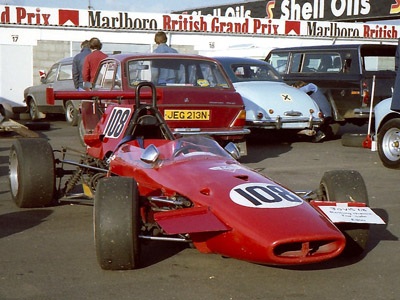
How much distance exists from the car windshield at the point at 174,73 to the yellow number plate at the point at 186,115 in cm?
64

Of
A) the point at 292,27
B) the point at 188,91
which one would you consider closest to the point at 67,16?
the point at 292,27

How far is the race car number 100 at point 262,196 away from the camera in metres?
4.83

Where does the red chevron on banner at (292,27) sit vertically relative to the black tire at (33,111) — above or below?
above

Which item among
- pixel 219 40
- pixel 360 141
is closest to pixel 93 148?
pixel 360 141

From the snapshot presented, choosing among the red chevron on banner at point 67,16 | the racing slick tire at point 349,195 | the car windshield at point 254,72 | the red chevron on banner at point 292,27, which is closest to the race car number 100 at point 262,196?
the racing slick tire at point 349,195

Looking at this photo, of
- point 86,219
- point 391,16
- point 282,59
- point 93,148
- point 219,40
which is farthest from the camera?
point 391,16

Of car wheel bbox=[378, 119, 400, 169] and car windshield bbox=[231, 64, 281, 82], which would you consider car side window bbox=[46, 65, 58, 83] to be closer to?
car windshield bbox=[231, 64, 281, 82]

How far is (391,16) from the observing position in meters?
38.3

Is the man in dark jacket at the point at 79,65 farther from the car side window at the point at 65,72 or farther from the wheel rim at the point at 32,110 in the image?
the wheel rim at the point at 32,110

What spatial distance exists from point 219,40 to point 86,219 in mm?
20065

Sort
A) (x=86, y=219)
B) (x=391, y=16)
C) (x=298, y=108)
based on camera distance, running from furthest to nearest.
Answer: (x=391, y=16), (x=298, y=108), (x=86, y=219)

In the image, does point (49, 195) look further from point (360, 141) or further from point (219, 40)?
point (219, 40)

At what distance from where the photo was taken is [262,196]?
194 inches

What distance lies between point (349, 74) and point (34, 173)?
28.2ft
